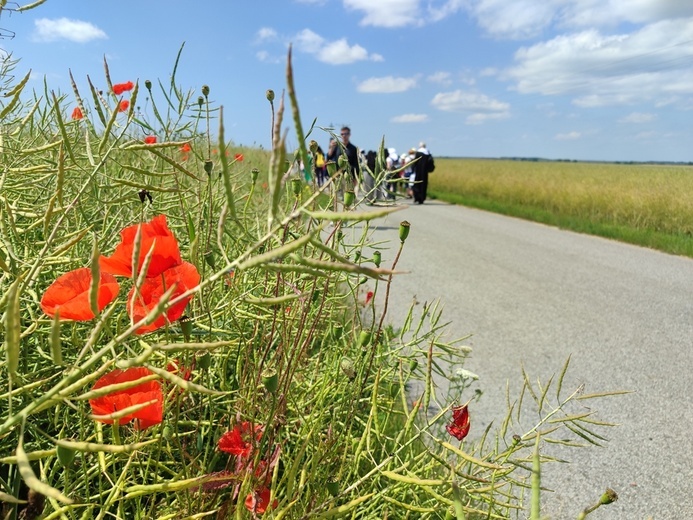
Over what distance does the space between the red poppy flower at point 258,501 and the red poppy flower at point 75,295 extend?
0.30m

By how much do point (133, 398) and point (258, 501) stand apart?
0.24m

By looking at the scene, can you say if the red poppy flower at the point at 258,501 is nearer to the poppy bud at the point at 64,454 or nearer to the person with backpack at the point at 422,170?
the poppy bud at the point at 64,454

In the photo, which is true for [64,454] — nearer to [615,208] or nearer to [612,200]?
[615,208]

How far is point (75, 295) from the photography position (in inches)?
24.4

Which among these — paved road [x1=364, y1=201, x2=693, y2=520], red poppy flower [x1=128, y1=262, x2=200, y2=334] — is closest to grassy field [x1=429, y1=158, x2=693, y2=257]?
paved road [x1=364, y1=201, x2=693, y2=520]

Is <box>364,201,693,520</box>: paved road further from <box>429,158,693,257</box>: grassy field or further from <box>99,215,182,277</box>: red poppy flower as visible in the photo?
<box>99,215,182,277</box>: red poppy flower

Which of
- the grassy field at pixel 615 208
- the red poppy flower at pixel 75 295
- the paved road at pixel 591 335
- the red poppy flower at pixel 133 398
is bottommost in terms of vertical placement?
the paved road at pixel 591 335

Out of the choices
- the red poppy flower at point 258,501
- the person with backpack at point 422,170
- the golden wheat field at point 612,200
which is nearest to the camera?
the red poppy flower at point 258,501

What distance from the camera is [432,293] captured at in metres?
4.73

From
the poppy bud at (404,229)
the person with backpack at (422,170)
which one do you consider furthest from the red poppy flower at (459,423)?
the person with backpack at (422,170)

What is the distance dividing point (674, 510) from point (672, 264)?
4926mm

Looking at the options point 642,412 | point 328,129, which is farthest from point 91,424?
point 642,412

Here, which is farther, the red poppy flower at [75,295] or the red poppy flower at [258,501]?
the red poppy flower at [258,501]

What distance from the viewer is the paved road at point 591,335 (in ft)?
6.91
